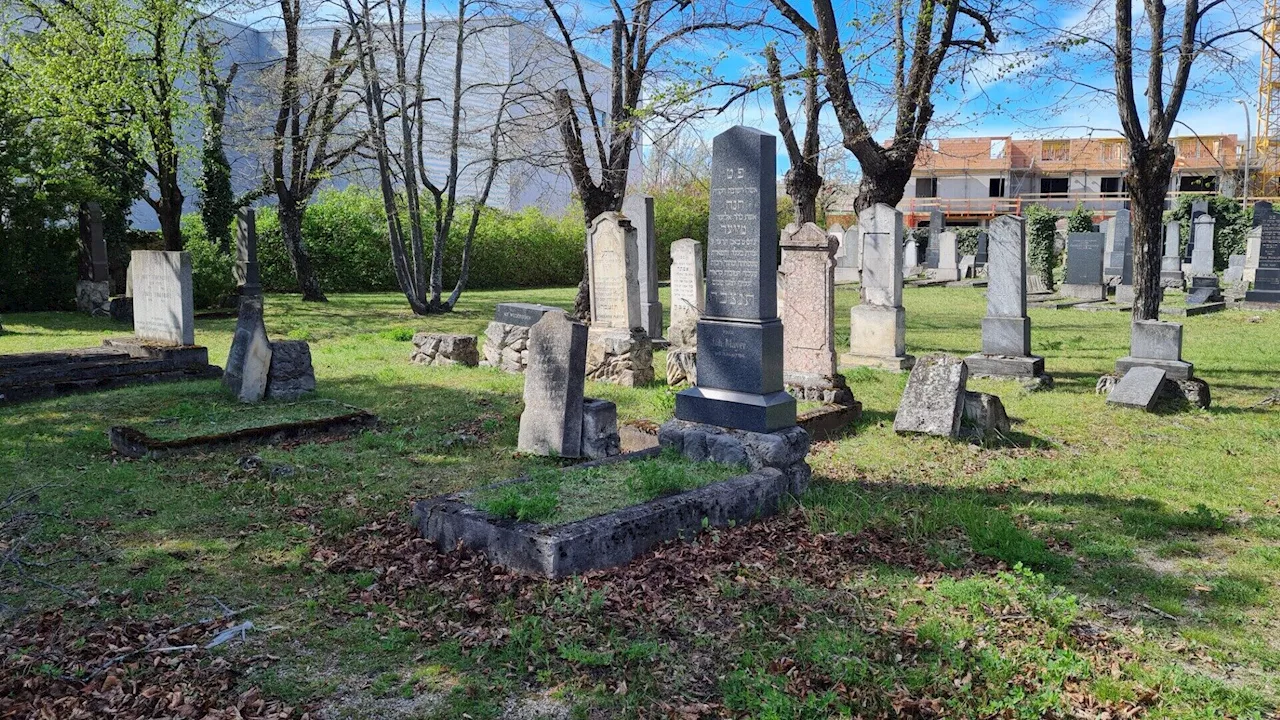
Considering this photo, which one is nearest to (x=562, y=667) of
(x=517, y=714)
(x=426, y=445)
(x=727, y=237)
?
(x=517, y=714)

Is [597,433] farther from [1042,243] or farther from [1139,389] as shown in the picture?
[1042,243]

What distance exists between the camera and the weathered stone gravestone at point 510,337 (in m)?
12.7

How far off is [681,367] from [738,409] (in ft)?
16.0

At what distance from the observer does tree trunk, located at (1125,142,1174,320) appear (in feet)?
38.0

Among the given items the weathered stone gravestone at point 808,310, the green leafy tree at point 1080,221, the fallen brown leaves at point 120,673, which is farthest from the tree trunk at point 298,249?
the green leafy tree at point 1080,221

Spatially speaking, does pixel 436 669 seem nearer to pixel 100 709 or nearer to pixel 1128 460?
pixel 100 709

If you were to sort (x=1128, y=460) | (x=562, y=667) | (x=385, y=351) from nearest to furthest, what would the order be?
1. (x=562, y=667)
2. (x=1128, y=460)
3. (x=385, y=351)

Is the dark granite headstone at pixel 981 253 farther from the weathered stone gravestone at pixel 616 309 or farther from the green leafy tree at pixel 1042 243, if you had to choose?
the weathered stone gravestone at pixel 616 309

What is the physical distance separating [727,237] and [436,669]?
161 inches

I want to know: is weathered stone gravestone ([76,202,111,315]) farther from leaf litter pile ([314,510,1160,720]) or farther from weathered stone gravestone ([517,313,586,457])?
leaf litter pile ([314,510,1160,720])

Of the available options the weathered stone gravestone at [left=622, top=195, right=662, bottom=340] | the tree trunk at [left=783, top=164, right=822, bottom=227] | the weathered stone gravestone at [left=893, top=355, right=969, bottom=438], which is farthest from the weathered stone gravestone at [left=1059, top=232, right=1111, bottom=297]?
the weathered stone gravestone at [left=893, top=355, right=969, bottom=438]

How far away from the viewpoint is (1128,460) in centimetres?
805

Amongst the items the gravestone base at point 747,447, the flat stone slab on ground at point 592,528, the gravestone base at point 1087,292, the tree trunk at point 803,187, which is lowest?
the flat stone slab on ground at point 592,528

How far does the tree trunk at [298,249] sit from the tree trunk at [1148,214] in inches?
664
